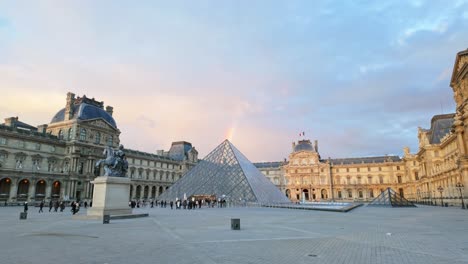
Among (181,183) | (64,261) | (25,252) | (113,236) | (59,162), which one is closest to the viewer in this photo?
(64,261)

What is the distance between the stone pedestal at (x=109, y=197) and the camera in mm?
15156

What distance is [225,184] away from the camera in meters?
35.7

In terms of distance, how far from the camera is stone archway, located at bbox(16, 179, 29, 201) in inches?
1660

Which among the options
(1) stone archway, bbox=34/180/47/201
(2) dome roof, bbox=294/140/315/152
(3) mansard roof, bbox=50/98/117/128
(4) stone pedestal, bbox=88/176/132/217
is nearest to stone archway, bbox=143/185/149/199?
(3) mansard roof, bbox=50/98/117/128

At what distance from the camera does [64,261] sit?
5.66 meters

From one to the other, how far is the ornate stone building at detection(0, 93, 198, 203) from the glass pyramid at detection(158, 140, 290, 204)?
820 inches

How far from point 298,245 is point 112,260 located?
14.5 feet

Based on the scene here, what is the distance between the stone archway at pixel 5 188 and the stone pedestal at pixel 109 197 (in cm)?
3484

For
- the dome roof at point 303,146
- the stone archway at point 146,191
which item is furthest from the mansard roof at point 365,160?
the stone archway at point 146,191

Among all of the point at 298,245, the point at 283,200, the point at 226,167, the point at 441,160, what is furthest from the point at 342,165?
the point at 298,245

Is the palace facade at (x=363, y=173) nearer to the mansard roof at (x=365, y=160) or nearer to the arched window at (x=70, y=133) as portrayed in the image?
the mansard roof at (x=365, y=160)

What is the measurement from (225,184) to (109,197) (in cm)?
2120

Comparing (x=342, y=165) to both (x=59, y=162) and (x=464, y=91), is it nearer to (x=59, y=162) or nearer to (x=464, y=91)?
(x=464, y=91)

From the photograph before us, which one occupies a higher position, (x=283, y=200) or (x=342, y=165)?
(x=342, y=165)
